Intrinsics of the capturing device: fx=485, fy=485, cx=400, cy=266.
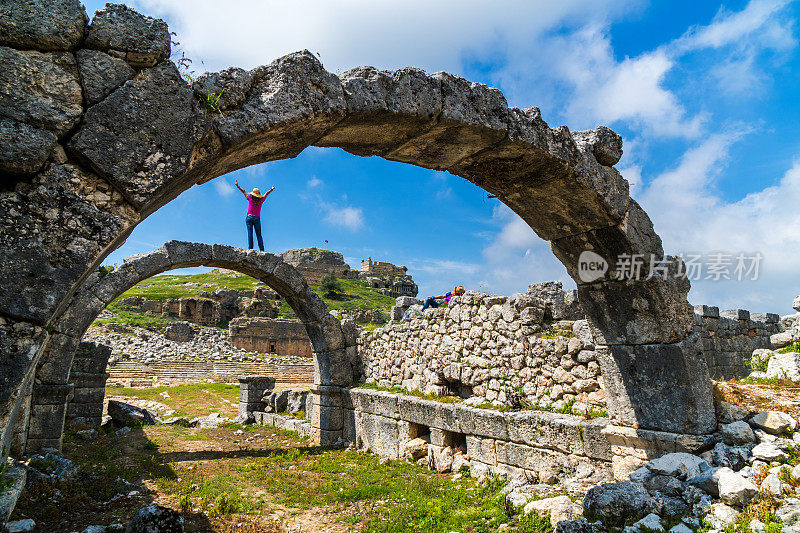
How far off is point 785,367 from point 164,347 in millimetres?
30365

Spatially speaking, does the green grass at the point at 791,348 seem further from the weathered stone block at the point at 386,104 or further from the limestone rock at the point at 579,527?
the weathered stone block at the point at 386,104

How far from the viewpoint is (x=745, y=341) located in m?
9.40

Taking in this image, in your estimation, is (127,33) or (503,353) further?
(503,353)

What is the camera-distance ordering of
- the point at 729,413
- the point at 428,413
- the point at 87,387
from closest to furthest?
the point at 729,413, the point at 428,413, the point at 87,387

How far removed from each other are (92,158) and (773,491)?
5.23 m

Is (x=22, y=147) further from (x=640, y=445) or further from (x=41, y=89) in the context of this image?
(x=640, y=445)

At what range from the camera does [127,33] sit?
8.75ft

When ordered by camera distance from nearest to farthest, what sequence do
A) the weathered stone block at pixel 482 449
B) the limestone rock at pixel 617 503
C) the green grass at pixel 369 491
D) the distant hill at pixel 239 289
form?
the limestone rock at pixel 617 503
the green grass at pixel 369 491
the weathered stone block at pixel 482 449
the distant hill at pixel 239 289

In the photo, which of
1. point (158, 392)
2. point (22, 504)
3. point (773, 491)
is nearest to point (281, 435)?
point (22, 504)

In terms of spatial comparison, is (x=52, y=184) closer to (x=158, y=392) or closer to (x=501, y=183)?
(x=501, y=183)

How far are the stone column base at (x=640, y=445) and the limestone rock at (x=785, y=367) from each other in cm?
242

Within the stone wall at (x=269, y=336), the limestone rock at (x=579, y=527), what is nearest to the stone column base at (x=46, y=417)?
the limestone rock at (x=579, y=527)

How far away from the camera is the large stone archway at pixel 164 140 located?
2371 millimetres

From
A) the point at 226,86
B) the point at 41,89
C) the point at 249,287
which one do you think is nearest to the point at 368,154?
the point at 226,86
